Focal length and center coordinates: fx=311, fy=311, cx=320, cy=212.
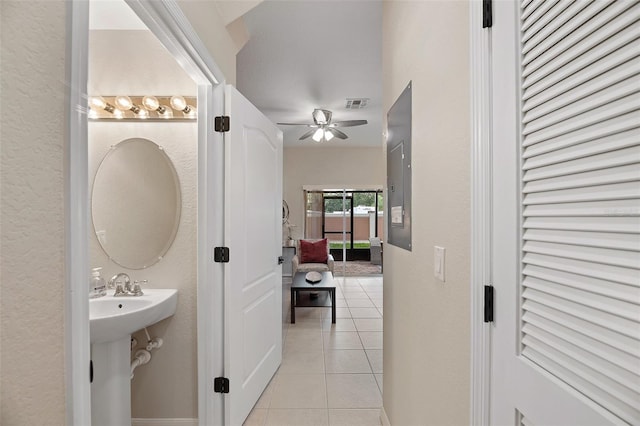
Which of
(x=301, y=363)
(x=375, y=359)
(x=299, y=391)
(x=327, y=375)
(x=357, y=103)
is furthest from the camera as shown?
(x=357, y=103)

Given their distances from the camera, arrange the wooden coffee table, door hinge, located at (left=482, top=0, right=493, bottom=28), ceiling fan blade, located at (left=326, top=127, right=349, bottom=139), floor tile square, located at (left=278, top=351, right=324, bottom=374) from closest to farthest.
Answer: door hinge, located at (left=482, top=0, right=493, bottom=28) → floor tile square, located at (left=278, top=351, right=324, bottom=374) → the wooden coffee table → ceiling fan blade, located at (left=326, top=127, right=349, bottom=139)


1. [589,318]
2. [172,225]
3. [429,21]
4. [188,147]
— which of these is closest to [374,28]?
[429,21]

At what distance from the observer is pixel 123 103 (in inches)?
76.9

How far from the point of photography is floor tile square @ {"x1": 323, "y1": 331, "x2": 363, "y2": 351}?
10.7ft

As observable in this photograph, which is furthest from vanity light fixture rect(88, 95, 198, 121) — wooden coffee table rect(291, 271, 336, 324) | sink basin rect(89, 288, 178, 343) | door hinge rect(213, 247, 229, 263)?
wooden coffee table rect(291, 271, 336, 324)

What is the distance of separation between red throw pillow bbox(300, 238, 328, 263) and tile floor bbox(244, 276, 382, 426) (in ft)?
5.47

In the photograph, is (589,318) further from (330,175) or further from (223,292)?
(330,175)

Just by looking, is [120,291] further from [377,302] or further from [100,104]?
[377,302]

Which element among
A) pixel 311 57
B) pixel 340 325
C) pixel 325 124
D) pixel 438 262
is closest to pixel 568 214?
pixel 438 262

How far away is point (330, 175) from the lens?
7.18m

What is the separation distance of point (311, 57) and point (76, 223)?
285 centimetres

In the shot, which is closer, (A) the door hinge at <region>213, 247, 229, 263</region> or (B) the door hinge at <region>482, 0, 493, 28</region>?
(B) the door hinge at <region>482, 0, 493, 28</region>

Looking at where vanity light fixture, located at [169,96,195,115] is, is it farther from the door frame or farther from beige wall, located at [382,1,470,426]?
beige wall, located at [382,1,470,426]

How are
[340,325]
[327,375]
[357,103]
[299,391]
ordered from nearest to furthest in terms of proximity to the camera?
[299,391] → [327,375] → [340,325] → [357,103]
